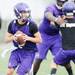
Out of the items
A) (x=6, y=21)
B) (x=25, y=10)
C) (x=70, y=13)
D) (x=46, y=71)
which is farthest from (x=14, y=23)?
(x=6, y=21)

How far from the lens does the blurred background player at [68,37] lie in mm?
10281

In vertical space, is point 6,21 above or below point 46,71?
below

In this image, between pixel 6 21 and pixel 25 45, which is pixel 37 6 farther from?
pixel 25 45

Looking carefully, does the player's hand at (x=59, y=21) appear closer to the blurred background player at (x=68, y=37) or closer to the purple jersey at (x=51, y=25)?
the blurred background player at (x=68, y=37)

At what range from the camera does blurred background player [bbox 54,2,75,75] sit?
10281 millimetres

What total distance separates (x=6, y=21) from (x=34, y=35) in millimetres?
12359

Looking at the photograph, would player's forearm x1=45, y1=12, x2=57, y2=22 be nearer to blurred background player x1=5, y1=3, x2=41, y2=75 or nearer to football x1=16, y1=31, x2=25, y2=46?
blurred background player x1=5, y1=3, x2=41, y2=75

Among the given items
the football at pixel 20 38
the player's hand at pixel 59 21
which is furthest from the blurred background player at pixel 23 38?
the player's hand at pixel 59 21

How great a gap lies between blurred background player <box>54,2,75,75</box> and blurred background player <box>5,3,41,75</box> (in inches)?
19.3

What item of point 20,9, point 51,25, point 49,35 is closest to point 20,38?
point 20,9

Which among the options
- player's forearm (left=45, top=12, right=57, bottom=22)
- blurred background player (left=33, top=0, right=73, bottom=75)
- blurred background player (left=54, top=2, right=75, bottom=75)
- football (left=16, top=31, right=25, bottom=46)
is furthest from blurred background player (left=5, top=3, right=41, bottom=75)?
blurred background player (left=33, top=0, right=73, bottom=75)

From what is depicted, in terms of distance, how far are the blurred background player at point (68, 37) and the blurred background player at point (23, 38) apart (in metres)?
0.49

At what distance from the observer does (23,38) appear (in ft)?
33.4

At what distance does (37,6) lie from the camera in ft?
78.1
